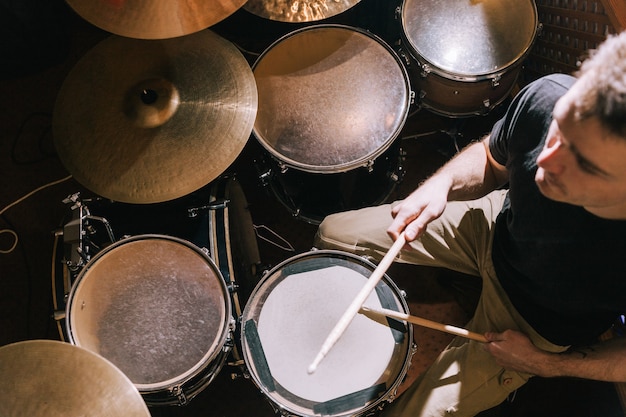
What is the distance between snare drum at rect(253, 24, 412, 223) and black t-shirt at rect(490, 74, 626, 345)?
436 mm

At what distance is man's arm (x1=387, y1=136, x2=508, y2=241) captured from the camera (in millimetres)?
1429

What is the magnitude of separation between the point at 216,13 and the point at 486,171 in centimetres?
94

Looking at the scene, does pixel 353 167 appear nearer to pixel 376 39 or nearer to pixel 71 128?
pixel 376 39

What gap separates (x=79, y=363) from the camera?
3.90ft

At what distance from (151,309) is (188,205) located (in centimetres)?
40

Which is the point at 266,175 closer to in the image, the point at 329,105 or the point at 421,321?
the point at 329,105

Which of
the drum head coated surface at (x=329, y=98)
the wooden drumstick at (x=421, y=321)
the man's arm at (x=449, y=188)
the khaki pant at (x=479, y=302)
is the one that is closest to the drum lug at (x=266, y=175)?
the drum head coated surface at (x=329, y=98)

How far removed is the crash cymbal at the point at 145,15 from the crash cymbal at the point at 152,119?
0.63 feet

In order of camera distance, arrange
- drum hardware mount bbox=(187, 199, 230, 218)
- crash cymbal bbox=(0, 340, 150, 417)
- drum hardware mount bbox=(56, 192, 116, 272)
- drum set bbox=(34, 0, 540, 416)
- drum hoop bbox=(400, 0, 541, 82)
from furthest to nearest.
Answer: drum hoop bbox=(400, 0, 541, 82), drum hardware mount bbox=(187, 199, 230, 218), drum hardware mount bbox=(56, 192, 116, 272), drum set bbox=(34, 0, 540, 416), crash cymbal bbox=(0, 340, 150, 417)

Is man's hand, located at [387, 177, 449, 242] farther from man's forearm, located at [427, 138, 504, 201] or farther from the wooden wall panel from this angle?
the wooden wall panel

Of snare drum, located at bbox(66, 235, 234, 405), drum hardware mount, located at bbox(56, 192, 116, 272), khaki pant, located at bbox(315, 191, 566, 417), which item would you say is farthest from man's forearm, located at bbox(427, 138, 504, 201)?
drum hardware mount, located at bbox(56, 192, 116, 272)

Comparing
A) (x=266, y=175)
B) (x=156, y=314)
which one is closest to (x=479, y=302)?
(x=266, y=175)

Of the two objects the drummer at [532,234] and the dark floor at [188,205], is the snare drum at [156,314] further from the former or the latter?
the drummer at [532,234]

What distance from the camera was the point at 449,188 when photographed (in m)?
1.53
